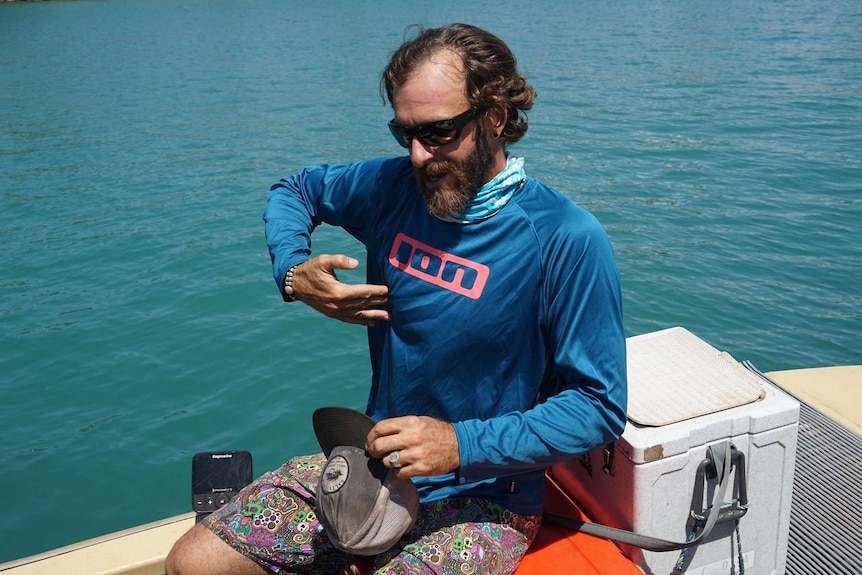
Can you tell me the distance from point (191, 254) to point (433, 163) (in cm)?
793

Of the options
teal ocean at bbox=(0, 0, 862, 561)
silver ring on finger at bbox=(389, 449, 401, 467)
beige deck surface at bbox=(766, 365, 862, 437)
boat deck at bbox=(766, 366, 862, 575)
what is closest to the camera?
silver ring on finger at bbox=(389, 449, 401, 467)

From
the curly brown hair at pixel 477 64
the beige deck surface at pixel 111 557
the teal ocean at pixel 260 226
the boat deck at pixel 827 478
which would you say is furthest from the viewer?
the teal ocean at pixel 260 226

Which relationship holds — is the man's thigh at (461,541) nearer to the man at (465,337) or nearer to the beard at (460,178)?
the man at (465,337)

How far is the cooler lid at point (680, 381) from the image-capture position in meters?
2.55

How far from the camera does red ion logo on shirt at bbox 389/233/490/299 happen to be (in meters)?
2.36

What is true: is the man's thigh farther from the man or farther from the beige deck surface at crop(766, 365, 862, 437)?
the beige deck surface at crop(766, 365, 862, 437)

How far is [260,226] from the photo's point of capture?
1077 cm

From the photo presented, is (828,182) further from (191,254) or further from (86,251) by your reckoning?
(86,251)

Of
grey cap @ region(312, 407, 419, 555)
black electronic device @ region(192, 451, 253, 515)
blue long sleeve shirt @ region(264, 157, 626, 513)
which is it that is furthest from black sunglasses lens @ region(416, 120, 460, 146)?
black electronic device @ region(192, 451, 253, 515)

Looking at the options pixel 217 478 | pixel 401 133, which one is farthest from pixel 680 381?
pixel 217 478

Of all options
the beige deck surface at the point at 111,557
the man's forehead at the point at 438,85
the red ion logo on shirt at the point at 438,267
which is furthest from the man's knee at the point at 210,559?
the man's forehead at the point at 438,85

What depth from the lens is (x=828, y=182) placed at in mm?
11641

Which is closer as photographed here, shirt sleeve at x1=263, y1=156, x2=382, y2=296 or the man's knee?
the man's knee

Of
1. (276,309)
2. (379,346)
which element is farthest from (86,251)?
(379,346)
